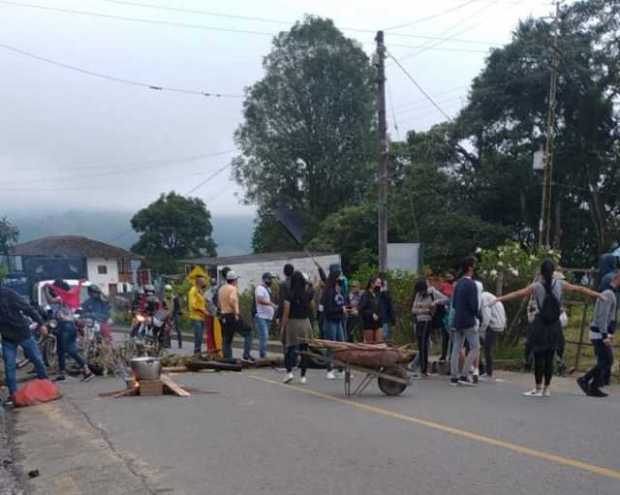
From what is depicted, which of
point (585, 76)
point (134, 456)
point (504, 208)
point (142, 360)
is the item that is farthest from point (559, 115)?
point (134, 456)

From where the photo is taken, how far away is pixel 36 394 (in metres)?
11.4

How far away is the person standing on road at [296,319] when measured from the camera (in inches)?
494

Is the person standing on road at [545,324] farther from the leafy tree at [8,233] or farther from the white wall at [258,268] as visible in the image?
the leafy tree at [8,233]

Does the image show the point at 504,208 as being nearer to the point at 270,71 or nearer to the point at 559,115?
the point at 559,115

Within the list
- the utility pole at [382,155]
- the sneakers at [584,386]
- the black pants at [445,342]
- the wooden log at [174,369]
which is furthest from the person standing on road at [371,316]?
the utility pole at [382,155]

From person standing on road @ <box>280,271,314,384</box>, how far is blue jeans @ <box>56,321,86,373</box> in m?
3.68

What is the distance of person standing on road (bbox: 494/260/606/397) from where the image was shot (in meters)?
10.8

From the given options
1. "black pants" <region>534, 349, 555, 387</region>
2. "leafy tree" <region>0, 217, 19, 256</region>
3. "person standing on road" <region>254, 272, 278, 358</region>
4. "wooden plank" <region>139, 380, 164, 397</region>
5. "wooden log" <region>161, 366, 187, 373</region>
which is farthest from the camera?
"leafy tree" <region>0, 217, 19, 256</region>

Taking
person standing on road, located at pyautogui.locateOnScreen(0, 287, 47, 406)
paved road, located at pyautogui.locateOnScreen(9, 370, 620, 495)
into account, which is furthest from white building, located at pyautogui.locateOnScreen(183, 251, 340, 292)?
paved road, located at pyautogui.locateOnScreen(9, 370, 620, 495)

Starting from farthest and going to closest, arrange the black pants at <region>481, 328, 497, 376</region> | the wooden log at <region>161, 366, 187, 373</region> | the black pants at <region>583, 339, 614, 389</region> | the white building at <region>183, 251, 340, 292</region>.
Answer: the white building at <region>183, 251, 340, 292</region> < the wooden log at <region>161, 366, 187, 373</region> < the black pants at <region>481, 328, 497, 376</region> < the black pants at <region>583, 339, 614, 389</region>

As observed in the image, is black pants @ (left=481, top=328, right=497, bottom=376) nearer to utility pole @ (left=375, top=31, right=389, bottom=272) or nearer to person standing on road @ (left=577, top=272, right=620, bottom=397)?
person standing on road @ (left=577, top=272, right=620, bottom=397)

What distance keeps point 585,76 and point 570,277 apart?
66.6 feet

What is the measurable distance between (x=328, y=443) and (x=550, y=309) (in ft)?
14.1

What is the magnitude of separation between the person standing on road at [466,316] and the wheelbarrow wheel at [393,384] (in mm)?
1648
